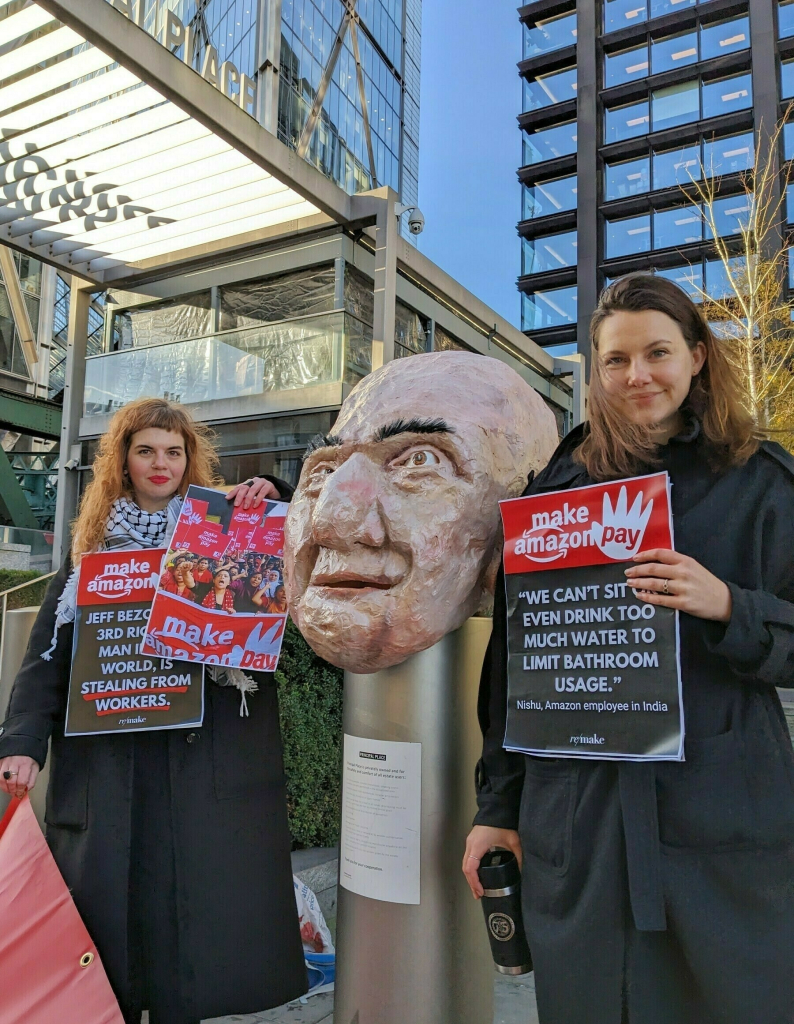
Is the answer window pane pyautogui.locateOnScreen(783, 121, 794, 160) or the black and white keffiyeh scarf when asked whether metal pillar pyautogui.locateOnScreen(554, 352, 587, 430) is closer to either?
window pane pyautogui.locateOnScreen(783, 121, 794, 160)

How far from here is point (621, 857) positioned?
4.77 feet

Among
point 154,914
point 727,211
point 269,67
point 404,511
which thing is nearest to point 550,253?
point 727,211

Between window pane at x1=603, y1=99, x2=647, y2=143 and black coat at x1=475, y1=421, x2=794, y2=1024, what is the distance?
3067 centimetres

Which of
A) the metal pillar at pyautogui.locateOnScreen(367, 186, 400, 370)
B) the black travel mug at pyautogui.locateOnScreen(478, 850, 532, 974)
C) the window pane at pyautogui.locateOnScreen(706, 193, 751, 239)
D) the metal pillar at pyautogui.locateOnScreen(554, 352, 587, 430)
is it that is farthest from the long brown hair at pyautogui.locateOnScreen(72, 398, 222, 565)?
the window pane at pyautogui.locateOnScreen(706, 193, 751, 239)

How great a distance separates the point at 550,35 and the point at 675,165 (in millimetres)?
10461

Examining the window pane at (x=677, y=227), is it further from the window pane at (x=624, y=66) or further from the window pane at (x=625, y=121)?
the window pane at (x=624, y=66)

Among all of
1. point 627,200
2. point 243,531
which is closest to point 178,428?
point 243,531

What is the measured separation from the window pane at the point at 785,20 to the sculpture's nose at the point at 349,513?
97.5 ft

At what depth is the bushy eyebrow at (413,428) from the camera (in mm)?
2020

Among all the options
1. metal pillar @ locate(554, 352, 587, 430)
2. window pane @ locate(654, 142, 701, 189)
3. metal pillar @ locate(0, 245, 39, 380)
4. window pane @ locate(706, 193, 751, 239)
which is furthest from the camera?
window pane @ locate(654, 142, 701, 189)

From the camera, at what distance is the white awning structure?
696 cm

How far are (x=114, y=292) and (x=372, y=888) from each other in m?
12.3

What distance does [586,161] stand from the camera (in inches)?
1137

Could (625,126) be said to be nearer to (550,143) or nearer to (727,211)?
(550,143)
